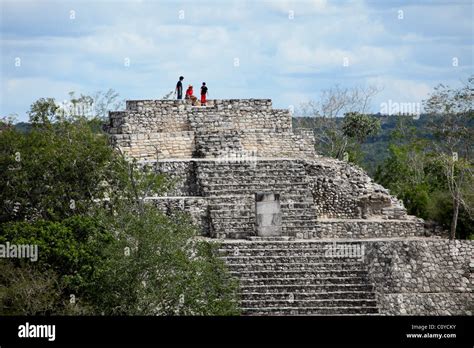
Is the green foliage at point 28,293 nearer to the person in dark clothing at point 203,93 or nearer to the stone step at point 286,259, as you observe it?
the stone step at point 286,259

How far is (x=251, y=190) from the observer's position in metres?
32.4

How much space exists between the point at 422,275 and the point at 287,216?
337cm

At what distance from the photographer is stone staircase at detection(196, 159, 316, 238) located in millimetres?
31062

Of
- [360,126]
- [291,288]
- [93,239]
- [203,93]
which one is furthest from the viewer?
[360,126]

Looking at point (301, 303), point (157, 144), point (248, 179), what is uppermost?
point (157, 144)

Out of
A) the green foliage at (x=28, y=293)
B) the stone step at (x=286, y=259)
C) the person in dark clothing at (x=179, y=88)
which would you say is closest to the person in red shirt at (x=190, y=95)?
the person in dark clothing at (x=179, y=88)

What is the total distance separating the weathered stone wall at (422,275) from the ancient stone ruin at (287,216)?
25 millimetres

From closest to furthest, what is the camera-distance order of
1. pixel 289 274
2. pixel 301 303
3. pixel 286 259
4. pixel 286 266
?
1. pixel 301 303
2. pixel 289 274
3. pixel 286 266
4. pixel 286 259

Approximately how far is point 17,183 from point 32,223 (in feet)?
5.19

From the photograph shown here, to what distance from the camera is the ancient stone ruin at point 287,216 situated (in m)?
28.9

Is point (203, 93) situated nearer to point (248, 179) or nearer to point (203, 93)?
point (203, 93)

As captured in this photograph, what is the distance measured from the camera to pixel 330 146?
47875mm

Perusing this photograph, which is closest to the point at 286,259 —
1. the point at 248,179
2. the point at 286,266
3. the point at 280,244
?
the point at 286,266
